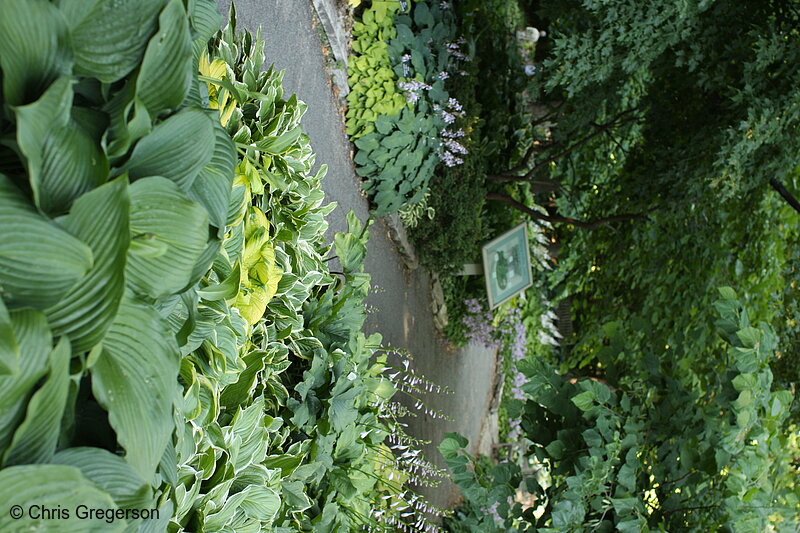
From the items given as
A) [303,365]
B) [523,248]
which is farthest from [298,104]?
[523,248]

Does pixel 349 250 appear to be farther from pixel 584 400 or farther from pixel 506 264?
pixel 506 264

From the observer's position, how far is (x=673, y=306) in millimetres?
5414

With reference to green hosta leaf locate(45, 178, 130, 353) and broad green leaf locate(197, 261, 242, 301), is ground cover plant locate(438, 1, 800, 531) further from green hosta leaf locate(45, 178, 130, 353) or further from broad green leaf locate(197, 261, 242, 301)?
green hosta leaf locate(45, 178, 130, 353)

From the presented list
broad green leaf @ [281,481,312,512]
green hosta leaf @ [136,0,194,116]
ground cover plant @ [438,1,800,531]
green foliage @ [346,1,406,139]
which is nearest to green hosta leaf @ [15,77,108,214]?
green hosta leaf @ [136,0,194,116]

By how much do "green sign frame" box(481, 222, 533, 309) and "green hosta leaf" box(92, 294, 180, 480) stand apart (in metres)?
4.67

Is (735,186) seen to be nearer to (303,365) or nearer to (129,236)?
(303,365)

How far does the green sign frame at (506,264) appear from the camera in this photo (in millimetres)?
5449

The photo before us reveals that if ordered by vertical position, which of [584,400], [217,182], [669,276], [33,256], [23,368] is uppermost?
[669,276]

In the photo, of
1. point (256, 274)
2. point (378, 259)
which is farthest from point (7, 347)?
point (378, 259)

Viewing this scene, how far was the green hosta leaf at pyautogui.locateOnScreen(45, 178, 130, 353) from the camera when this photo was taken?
728mm

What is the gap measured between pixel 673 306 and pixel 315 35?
394 cm

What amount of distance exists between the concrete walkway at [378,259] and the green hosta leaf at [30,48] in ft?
6.10

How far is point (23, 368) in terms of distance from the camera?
67 cm

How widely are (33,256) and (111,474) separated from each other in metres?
0.29
